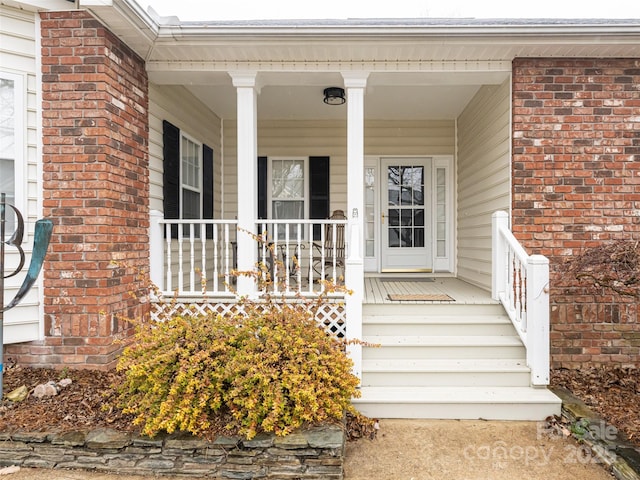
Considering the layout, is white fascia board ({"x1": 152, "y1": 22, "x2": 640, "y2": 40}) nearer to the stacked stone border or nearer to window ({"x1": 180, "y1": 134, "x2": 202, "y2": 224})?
window ({"x1": 180, "y1": 134, "x2": 202, "y2": 224})

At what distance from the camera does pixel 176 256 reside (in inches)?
193

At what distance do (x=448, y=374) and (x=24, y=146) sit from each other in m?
4.01

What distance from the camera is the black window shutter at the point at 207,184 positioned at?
18.7 ft

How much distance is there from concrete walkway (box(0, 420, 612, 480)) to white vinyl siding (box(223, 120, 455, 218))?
4.09m

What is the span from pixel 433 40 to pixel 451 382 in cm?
304

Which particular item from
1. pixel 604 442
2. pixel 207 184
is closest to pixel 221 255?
pixel 207 184

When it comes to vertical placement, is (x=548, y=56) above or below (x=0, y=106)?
above

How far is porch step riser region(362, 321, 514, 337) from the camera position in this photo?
3.83 m

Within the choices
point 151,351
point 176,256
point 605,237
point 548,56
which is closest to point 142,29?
point 176,256

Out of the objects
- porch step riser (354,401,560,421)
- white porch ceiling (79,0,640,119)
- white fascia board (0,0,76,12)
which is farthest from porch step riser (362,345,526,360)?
white fascia board (0,0,76,12)

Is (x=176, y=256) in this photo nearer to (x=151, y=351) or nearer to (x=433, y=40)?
(x=151, y=351)

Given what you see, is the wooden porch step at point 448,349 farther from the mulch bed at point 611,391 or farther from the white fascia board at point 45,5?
the white fascia board at point 45,5

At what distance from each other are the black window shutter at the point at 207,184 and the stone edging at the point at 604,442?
453cm

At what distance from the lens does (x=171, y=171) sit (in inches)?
188
